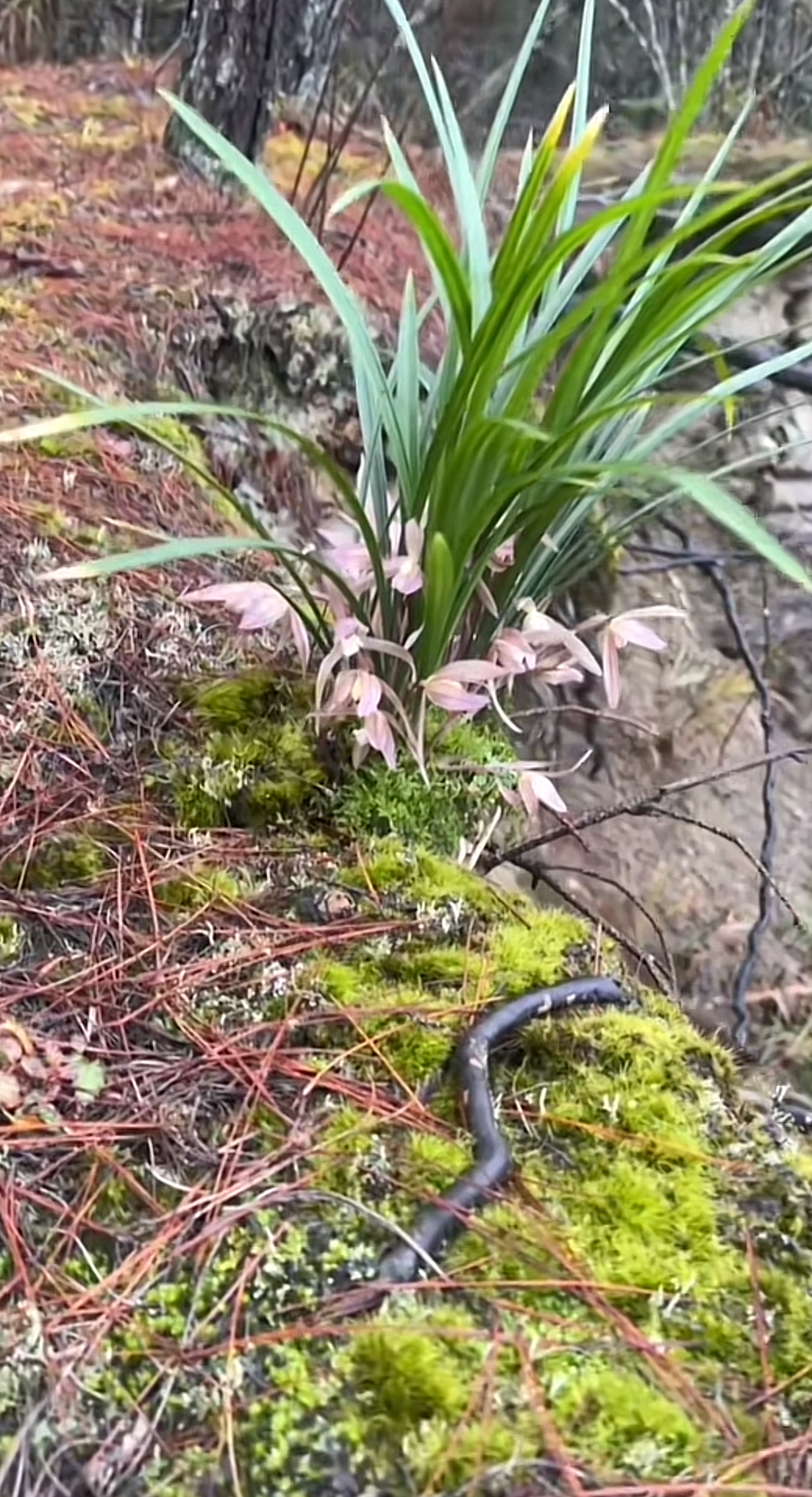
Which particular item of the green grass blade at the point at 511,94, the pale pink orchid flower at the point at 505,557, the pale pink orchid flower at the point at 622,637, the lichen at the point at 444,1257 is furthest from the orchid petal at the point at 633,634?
the green grass blade at the point at 511,94

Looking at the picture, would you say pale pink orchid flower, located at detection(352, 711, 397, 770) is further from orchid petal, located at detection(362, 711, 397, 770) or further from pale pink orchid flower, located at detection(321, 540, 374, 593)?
pale pink orchid flower, located at detection(321, 540, 374, 593)

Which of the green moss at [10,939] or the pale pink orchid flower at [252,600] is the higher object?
the pale pink orchid flower at [252,600]

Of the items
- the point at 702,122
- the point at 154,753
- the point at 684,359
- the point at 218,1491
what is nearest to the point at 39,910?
the point at 154,753

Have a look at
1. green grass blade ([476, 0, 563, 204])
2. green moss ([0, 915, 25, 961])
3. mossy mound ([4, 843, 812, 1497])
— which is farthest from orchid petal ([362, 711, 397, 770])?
green grass blade ([476, 0, 563, 204])

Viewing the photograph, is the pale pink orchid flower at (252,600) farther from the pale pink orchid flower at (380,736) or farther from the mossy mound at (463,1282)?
the mossy mound at (463,1282)

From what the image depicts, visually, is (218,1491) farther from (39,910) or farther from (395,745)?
(395,745)

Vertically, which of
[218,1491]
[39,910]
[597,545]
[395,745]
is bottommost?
[218,1491]

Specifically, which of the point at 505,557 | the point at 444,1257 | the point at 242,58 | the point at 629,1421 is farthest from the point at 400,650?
the point at 242,58
